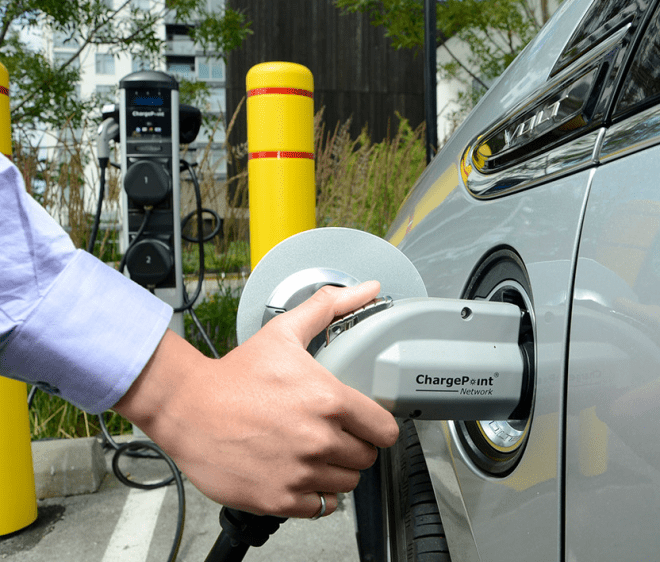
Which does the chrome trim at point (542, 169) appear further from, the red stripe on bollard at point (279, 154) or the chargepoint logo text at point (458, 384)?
the red stripe on bollard at point (279, 154)

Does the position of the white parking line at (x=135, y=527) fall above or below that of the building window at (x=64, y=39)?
below

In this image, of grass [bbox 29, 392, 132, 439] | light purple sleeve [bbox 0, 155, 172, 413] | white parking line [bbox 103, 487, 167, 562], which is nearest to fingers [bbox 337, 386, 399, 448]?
light purple sleeve [bbox 0, 155, 172, 413]

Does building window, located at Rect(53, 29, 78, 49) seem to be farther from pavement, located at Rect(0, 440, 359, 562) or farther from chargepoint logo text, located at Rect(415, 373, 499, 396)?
chargepoint logo text, located at Rect(415, 373, 499, 396)

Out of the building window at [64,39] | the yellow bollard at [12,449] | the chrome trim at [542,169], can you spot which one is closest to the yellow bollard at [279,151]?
the yellow bollard at [12,449]

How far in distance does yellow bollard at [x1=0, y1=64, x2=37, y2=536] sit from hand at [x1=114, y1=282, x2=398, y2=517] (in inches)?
62.6

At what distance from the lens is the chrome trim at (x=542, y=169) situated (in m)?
0.73

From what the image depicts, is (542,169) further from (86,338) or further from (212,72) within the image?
(212,72)

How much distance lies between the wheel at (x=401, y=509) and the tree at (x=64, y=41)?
159 inches

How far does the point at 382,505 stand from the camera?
5.03 feet

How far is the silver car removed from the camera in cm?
61

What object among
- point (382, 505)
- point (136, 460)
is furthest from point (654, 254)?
point (136, 460)

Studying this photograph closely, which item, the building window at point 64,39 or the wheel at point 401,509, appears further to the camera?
the building window at point 64,39

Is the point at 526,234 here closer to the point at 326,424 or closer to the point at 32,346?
the point at 326,424

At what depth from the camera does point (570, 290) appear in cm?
71
